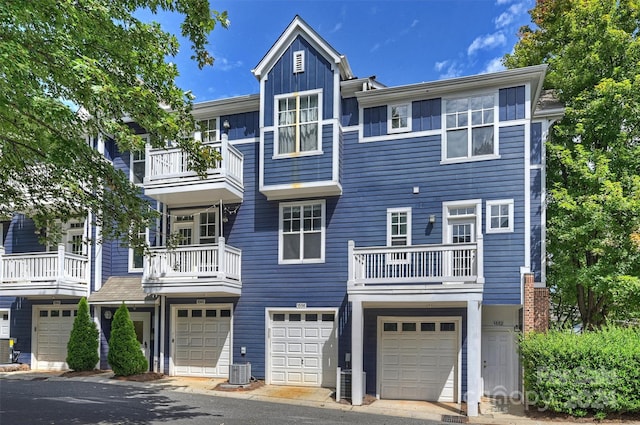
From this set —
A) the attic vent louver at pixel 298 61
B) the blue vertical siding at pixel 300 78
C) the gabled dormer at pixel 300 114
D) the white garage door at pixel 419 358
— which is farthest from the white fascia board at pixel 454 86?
the white garage door at pixel 419 358

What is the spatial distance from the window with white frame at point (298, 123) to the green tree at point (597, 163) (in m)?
6.76

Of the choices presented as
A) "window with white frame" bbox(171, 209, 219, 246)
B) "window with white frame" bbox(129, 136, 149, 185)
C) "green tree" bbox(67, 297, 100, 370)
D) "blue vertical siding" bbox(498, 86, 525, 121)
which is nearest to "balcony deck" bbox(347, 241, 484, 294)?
"blue vertical siding" bbox(498, 86, 525, 121)

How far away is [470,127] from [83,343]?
42.8ft

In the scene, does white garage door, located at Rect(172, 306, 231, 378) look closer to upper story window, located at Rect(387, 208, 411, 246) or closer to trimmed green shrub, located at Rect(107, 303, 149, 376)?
trimmed green shrub, located at Rect(107, 303, 149, 376)

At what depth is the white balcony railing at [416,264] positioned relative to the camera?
11102mm

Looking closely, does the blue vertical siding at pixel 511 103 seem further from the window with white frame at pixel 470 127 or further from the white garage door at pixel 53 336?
the white garage door at pixel 53 336

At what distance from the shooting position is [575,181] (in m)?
14.3

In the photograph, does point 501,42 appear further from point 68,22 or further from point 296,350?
point 68,22

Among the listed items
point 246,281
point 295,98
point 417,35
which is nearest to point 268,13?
point 295,98

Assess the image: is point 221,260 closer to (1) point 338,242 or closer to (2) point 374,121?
(1) point 338,242

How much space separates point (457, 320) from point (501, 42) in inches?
450

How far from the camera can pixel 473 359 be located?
10734mm

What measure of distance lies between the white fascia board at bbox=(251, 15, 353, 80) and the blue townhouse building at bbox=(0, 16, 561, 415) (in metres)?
0.04

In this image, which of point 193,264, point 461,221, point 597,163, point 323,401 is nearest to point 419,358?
point 323,401
